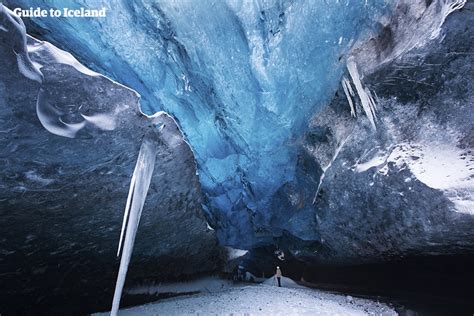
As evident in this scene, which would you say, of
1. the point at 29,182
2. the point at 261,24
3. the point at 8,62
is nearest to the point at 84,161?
the point at 29,182

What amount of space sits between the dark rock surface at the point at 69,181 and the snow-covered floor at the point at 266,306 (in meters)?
0.83

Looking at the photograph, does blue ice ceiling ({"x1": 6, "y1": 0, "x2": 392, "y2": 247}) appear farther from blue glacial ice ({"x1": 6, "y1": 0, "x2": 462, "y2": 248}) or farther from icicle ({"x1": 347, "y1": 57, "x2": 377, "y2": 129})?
icicle ({"x1": 347, "y1": 57, "x2": 377, "y2": 129})

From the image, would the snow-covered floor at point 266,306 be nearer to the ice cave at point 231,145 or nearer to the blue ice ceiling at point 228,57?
the ice cave at point 231,145

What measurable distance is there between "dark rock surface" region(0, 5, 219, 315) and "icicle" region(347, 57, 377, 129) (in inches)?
85.5

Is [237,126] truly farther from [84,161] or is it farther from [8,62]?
[8,62]

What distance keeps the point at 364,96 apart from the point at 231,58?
5.67ft

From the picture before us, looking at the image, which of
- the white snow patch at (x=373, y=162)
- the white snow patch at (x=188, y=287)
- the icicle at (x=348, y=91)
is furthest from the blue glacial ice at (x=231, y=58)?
the white snow patch at (x=188, y=287)

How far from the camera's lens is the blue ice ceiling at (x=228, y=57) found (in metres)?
3.57

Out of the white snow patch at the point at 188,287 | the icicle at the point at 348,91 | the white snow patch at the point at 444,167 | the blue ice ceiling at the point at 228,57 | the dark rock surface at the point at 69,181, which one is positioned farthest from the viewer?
the white snow patch at the point at 188,287

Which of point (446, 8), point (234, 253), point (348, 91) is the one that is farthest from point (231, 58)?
point (234, 253)

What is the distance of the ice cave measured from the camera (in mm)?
2629

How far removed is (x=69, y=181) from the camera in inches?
110

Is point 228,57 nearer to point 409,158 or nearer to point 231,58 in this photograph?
point 231,58

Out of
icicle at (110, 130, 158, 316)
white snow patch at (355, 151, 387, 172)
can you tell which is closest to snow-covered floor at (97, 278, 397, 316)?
icicle at (110, 130, 158, 316)
